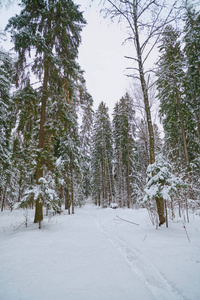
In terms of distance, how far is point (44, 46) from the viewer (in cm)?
649

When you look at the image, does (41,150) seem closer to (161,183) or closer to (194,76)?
(161,183)

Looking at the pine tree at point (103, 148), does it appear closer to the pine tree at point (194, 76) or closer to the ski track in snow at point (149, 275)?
the pine tree at point (194, 76)

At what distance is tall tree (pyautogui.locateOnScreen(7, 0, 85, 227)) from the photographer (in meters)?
6.48

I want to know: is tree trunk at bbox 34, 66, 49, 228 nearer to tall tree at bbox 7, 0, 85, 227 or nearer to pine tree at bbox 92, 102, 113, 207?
tall tree at bbox 7, 0, 85, 227

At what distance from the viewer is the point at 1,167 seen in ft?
33.4

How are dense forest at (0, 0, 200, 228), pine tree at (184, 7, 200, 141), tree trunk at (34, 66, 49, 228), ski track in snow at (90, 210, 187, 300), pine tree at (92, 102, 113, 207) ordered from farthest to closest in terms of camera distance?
pine tree at (92, 102, 113, 207) < pine tree at (184, 7, 200, 141) < tree trunk at (34, 66, 49, 228) < dense forest at (0, 0, 200, 228) < ski track in snow at (90, 210, 187, 300)

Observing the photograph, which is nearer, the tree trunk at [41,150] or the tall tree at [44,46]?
the tall tree at [44,46]

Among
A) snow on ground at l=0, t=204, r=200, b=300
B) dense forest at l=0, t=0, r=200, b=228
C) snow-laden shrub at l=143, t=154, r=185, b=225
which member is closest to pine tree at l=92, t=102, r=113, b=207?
dense forest at l=0, t=0, r=200, b=228

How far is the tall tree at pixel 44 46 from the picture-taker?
6.48 m

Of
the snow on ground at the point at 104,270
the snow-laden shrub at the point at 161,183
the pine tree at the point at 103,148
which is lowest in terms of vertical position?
the snow on ground at the point at 104,270

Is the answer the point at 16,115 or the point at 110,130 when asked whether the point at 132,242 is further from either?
the point at 110,130

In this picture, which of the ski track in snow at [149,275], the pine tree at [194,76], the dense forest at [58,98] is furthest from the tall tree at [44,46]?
the pine tree at [194,76]

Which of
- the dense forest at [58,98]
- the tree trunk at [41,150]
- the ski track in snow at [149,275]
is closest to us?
the ski track in snow at [149,275]

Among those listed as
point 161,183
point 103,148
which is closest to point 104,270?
point 161,183
